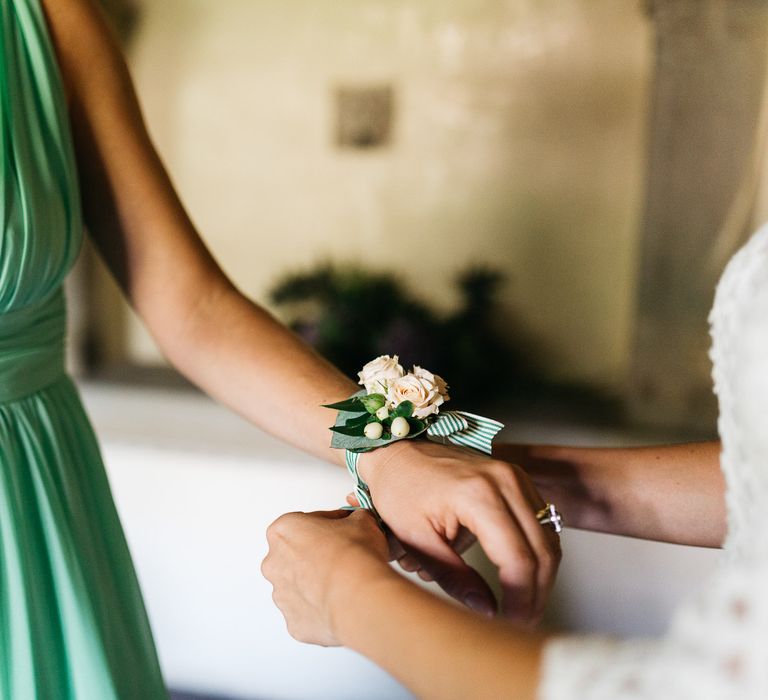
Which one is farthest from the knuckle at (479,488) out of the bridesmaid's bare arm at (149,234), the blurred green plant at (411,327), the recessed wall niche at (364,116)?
the recessed wall niche at (364,116)

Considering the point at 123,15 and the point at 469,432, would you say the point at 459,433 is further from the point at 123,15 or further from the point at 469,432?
the point at 123,15

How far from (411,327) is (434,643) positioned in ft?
5.54

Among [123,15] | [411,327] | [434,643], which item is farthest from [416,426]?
[123,15]

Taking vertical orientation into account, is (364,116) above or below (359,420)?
above

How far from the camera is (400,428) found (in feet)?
2.18

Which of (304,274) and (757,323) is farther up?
(757,323)

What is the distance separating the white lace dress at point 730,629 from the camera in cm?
40

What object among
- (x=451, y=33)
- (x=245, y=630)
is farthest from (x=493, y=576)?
(x=451, y=33)

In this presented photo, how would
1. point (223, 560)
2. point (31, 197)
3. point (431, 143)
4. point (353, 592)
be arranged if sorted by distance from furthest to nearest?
point (431, 143)
point (223, 560)
point (31, 197)
point (353, 592)

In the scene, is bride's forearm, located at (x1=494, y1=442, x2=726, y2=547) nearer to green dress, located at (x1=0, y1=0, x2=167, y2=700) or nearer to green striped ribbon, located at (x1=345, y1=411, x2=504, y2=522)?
green striped ribbon, located at (x1=345, y1=411, x2=504, y2=522)

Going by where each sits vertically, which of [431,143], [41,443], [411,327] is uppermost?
[431,143]

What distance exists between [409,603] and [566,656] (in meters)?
0.10

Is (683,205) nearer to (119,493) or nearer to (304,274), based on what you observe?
(304,274)

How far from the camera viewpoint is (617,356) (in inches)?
94.0
